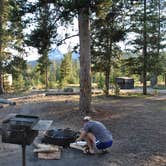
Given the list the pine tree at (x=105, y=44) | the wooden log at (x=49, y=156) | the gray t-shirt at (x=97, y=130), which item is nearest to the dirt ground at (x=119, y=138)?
the wooden log at (x=49, y=156)

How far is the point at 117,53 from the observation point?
2569 centimetres

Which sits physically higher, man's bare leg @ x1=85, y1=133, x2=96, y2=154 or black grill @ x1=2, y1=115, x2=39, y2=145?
black grill @ x1=2, y1=115, x2=39, y2=145

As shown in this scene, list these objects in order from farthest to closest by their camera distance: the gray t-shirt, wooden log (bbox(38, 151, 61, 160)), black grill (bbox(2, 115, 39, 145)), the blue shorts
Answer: the gray t-shirt < the blue shorts < wooden log (bbox(38, 151, 61, 160)) < black grill (bbox(2, 115, 39, 145))

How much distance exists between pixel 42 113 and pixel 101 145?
24.6 feet

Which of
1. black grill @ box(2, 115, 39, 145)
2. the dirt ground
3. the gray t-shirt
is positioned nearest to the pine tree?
the dirt ground

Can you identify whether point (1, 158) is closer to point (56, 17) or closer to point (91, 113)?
point (91, 113)

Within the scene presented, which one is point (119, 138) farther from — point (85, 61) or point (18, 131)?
point (18, 131)

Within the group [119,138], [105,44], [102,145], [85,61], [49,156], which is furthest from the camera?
[105,44]

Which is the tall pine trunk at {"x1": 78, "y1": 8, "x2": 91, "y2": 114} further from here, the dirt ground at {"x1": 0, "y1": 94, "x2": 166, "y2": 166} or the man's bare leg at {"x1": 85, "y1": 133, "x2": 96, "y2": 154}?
the man's bare leg at {"x1": 85, "y1": 133, "x2": 96, "y2": 154}

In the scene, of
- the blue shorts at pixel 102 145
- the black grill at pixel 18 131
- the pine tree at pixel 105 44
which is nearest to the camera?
the black grill at pixel 18 131

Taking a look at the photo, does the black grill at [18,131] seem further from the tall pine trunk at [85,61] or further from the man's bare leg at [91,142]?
the tall pine trunk at [85,61]

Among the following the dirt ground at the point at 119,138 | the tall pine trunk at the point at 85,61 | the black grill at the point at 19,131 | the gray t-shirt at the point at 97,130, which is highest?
the tall pine trunk at the point at 85,61

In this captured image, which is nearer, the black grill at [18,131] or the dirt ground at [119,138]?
the black grill at [18,131]

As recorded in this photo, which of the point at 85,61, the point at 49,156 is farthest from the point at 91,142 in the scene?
the point at 85,61
